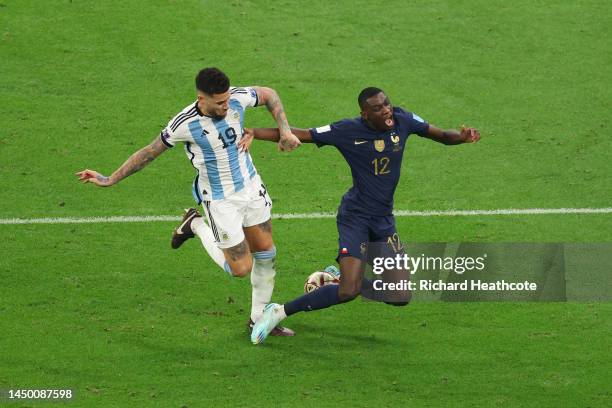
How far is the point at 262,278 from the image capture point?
1197 cm

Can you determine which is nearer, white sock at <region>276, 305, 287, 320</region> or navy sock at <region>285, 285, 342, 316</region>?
navy sock at <region>285, 285, 342, 316</region>

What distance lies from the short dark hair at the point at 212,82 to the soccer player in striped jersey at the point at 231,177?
0.68 feet

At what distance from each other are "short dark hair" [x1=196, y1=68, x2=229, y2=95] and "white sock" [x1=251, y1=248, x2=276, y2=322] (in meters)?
1.68

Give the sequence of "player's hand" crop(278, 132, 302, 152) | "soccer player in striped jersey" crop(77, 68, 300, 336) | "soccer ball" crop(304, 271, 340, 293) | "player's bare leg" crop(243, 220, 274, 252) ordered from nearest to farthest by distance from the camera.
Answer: "player's hand" crop(278, 132, 302, 152) < "soccer player in striped jersey" crop(77, 68, 300, 336) < "player's bare leg" crop(243, 220, 274, 252) < "soccer ball" crop(304, 271, 340, 293)

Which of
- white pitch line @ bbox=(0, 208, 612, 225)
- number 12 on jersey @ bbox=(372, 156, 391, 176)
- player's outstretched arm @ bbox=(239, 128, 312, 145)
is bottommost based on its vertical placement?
white pitch line @ bbox=(0, 208, 612, 225)

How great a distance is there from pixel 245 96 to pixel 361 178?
1346 mm

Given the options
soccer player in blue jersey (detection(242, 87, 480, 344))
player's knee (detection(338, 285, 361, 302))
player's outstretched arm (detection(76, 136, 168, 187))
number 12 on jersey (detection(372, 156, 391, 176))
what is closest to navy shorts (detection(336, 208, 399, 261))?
soccer player in blue jersey (detection(242, 87, 480, 344))

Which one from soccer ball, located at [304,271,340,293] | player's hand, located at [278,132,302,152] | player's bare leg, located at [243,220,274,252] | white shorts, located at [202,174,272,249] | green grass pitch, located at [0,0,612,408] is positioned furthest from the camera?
soccer ball, located at [304,271,340,293]

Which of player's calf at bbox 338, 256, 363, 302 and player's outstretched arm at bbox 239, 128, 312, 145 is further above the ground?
player's outstretched arm at bbox 239, 128, 312, 145

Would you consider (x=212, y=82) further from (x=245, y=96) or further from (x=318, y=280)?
(x=318, y=280)

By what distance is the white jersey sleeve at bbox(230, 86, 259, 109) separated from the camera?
11828 mm

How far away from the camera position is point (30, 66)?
17.9m

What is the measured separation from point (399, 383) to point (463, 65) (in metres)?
8.04

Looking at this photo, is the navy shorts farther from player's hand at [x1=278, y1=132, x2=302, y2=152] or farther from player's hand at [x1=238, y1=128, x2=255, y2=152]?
player's hand at [x1=238, y1=128, x2=255, y2=152]
